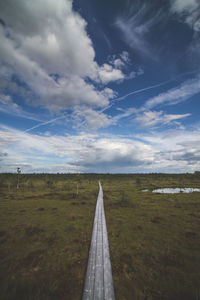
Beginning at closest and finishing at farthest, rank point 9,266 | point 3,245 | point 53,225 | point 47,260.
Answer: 1. point 9,266
2. point 47,260
3. point 3,245
4. point 53,225

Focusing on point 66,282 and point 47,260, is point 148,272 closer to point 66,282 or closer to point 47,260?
point 66,282

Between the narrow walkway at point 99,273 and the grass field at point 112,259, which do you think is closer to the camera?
the narrow walkway at point 99,273

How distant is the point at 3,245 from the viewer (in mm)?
11406

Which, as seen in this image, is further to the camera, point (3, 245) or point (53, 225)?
point (53, 225)

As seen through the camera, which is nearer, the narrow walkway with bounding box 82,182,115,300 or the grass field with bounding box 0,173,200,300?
the narrow walkway with bounding box 82,182,115,300

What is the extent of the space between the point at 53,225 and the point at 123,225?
8.53 metres

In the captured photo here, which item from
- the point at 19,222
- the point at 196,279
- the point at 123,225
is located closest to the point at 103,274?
the point at 196,279

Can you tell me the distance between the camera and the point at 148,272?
26.8 feet

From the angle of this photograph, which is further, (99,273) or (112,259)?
(112,259)

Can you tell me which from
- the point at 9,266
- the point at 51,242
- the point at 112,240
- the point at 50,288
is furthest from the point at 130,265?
the point at 9,266

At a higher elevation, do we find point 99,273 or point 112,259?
point 99,273

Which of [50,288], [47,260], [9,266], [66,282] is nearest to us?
[50,288]

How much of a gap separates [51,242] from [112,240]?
5582 mm

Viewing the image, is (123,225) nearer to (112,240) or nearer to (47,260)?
(112,240)
